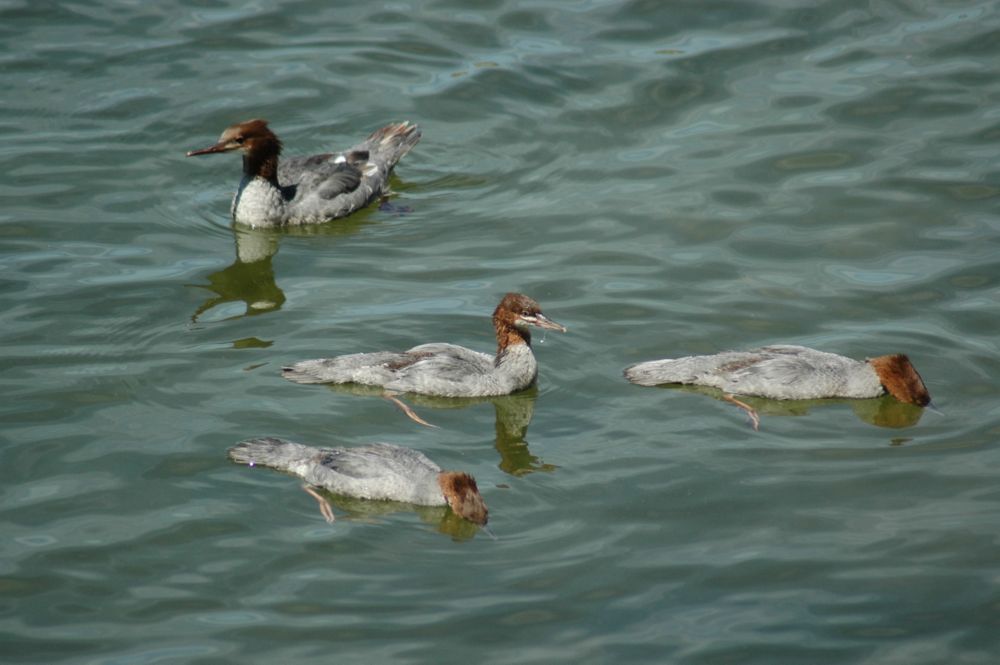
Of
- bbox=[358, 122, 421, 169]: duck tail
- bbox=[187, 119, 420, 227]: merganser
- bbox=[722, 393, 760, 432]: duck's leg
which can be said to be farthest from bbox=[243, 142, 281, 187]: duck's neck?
bbox=[722, 393, 760, 432]: duck's leg

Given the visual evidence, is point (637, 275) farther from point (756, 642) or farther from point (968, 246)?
point (756, 642)

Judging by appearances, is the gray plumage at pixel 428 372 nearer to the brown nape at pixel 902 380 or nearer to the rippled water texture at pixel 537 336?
the rippled water texture at pixel 537 336

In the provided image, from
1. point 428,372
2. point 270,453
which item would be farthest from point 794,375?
point 270,453

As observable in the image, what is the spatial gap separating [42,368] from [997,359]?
7.15 meters

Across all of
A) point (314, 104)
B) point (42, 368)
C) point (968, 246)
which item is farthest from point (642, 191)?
point (42, 368)

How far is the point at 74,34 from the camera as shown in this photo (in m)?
18.2

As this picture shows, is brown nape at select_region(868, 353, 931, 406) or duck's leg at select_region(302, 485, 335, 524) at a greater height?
brown nape at select_region(868, 353, 931, 406)

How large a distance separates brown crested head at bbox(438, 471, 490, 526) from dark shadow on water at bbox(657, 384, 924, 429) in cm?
241

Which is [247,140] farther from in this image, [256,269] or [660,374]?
[660,374]

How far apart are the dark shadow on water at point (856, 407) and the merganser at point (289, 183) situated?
4761 mm

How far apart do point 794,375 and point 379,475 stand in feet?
10.7

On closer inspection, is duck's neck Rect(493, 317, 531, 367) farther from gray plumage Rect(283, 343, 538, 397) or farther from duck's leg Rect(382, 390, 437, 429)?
duck's leg Rect(382, 390, 437, 429)

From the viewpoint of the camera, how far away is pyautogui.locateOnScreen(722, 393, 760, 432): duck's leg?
10906 millimetres

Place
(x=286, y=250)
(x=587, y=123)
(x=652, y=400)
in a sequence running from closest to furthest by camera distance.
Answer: (x=652, y=400) → (x=286, y=250) → (x=587, y=123)
